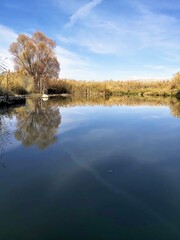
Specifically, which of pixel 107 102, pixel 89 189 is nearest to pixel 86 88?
pixel 107 102

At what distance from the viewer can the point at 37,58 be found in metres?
37.9

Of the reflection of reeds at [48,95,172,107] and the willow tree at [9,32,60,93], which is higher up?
the willow tree at [9,32,60,93]

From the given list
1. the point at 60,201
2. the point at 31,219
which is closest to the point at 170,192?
the point at 60,201

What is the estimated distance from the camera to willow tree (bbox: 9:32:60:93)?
1468 inches

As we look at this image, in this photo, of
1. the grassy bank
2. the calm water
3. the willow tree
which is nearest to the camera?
the calm water

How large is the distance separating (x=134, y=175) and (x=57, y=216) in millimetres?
1938

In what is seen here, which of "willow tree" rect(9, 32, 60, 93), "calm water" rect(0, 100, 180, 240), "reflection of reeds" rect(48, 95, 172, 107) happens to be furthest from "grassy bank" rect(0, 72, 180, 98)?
"calm water" rect(0, 100, 180, 240)

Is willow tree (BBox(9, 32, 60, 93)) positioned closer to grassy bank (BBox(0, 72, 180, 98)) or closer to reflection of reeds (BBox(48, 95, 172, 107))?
grassy bank (BBox(0, 72, 180, 98))

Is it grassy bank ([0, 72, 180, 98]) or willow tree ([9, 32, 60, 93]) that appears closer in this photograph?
grassy bank ([0, 72, 180, 98])

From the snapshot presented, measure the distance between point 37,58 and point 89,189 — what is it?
Result: 35314 millimetres

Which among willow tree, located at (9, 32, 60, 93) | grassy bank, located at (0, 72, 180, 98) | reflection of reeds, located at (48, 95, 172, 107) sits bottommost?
reflection of reeds, located at (48, 95, 172, 107)

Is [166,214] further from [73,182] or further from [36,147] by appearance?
[36,147]

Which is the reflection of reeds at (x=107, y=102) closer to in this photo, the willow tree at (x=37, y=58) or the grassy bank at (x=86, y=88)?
the grassy bank at (x=86, y=88)

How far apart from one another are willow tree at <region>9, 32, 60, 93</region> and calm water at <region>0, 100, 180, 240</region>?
30955mm
